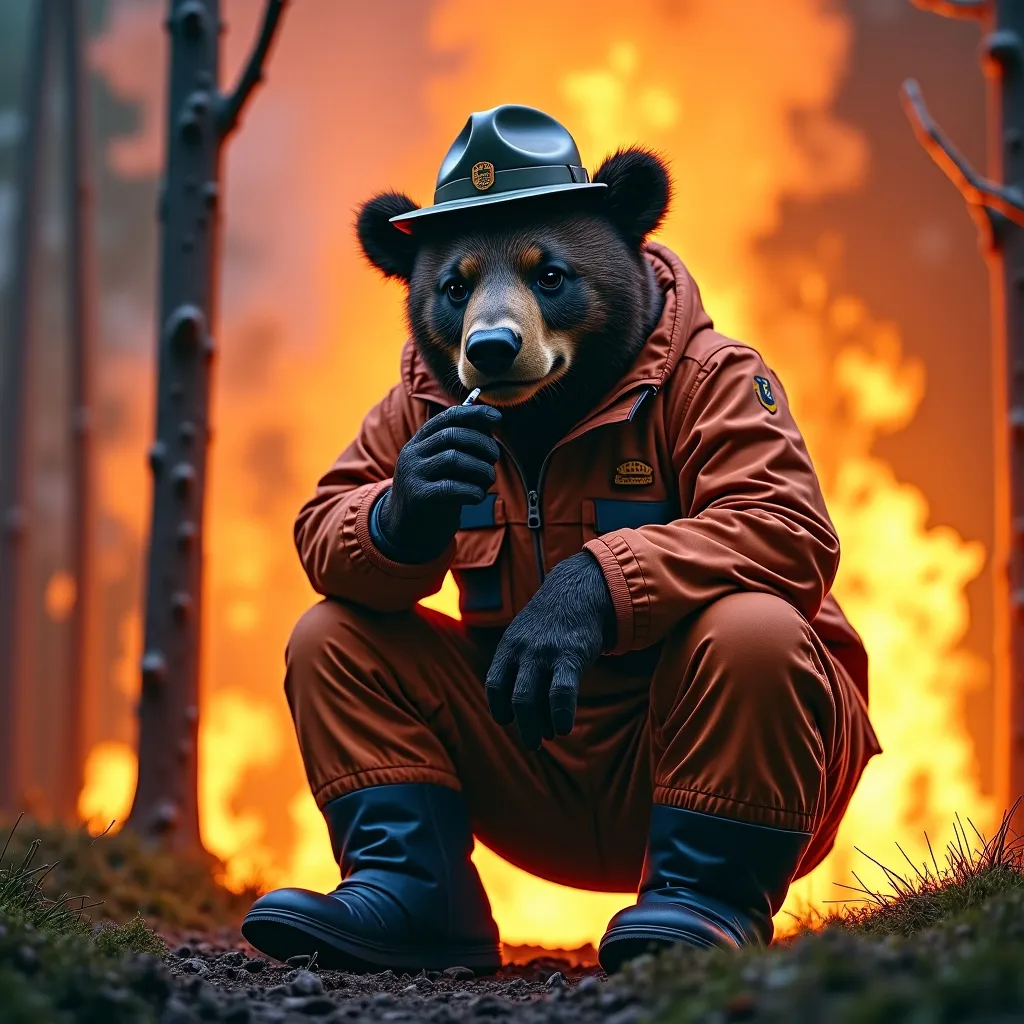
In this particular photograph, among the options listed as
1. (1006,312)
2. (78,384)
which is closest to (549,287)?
(1006,312)

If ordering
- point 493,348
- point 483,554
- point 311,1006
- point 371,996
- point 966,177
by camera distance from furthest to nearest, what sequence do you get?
point 966,177 → point 483,554 → point 493,348 → point 371,996 → point 311,1006

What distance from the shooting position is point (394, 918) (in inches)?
76.0

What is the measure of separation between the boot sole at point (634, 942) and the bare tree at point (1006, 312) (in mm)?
2010

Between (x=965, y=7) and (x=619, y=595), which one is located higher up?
(x=965, y=7)

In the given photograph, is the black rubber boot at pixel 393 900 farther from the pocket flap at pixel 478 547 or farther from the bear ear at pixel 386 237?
the bear ear at pixel 386 237

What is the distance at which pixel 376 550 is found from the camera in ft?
6.50

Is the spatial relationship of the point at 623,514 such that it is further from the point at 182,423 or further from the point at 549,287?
the point at 182,423

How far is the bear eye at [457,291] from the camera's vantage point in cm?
204

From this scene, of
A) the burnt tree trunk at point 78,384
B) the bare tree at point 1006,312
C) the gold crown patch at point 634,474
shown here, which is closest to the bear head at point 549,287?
the gold crown patch at point 634,474

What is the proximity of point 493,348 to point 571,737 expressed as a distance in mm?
641

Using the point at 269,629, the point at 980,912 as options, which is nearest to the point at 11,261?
the point at 269,629

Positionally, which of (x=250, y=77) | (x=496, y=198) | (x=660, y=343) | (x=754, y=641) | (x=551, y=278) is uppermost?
(x=250, y=77)

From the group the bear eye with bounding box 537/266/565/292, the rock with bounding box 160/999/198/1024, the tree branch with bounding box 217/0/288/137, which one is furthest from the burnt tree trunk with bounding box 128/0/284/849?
the rock with bounding box 160/999/198/1024

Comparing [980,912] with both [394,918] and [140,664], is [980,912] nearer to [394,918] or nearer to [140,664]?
[394,918]
